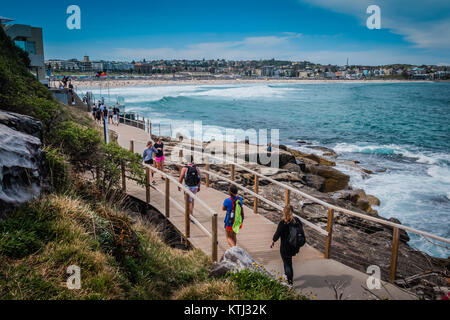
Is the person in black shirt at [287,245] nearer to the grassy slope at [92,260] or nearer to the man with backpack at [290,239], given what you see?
the man with backpack at [290,239]

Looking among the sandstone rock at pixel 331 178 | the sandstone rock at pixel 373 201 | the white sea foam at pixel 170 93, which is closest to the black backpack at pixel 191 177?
the sandstone rock at pixel 373 201

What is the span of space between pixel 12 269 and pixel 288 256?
3.59 m

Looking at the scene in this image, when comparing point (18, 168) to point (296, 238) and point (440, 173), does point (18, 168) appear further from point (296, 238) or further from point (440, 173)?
point (440, 173)

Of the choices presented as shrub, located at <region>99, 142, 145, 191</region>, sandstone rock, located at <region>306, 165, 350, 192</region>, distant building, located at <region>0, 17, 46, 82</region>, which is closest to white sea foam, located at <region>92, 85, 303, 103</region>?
distant building, located at <region>0, 17, 46, 82</region>

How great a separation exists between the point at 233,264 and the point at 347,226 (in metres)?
7.18

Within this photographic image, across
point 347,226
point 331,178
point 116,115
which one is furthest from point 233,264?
point 116,115

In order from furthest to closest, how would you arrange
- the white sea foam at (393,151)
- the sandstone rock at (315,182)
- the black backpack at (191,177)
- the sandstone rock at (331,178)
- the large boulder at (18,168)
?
the white sea foam at (393,151) → the sandstone rock at (331,178) → the sandstone rock at (315,182) → the black backpack at (191,177) → the large boulder at (18,168)

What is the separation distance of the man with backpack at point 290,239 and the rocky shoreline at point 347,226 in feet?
5.10

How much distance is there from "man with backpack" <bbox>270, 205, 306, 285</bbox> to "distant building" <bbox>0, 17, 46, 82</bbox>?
3611cm

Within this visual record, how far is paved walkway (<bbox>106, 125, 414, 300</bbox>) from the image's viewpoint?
16.3ft

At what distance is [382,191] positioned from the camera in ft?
57.3

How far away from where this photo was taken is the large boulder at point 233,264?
4648 millimetres

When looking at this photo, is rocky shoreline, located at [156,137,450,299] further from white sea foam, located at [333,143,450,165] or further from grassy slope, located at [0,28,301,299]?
white sea foam, located at [333,143,450,165]

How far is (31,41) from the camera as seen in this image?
128ft
